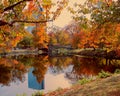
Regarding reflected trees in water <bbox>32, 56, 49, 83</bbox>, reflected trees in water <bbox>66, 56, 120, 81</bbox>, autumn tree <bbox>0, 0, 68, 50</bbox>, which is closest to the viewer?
autumn tree <bbox>0, 0, 68, 50</bbox>

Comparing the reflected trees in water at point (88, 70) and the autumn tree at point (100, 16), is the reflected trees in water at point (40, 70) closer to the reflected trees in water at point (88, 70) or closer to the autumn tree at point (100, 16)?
the reflected trees in water at point (88, 70)

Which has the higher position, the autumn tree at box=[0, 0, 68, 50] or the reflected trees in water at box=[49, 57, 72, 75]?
the autumn tree at box=[0, 0, 68, 50]

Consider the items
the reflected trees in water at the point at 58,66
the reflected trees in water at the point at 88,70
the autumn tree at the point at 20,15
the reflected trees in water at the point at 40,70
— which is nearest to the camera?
the autumn tree at the point at 20,15

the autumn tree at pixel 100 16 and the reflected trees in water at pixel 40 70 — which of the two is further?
the reflected trees in water at pixel 40 70

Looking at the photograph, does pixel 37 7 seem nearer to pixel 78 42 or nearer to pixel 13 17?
pixel 13 17

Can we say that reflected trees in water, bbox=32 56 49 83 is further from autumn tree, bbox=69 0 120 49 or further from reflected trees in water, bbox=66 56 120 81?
autumn tree, bbox=69 0 120 49

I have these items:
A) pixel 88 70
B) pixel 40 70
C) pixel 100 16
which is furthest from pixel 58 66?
pixel 100 16

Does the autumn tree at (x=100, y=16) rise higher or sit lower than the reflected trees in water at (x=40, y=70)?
higher

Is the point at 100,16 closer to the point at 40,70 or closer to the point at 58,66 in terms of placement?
the point at 40,70

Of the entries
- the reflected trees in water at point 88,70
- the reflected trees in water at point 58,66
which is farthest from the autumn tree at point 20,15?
the reflected trees in water at point 58,66

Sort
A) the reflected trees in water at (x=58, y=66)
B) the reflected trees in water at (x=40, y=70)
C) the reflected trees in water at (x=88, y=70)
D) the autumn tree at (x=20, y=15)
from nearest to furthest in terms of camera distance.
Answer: the autumn tree at (x=20, y=15) < the reflected trees in water at (x=88, y=70) < the reflected trees in water at (x=40, y=70) < the reflected trees in water at (x=58, y=66)

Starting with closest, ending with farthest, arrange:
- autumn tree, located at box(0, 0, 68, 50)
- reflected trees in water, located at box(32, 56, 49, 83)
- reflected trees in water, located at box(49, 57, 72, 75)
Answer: autumn tree, located at box(0, 0, 68, 50)
reflected trees in water, located at box(32, 56, 49, 83)
reflected trees in water, located at box(49, 57, 72, 75)

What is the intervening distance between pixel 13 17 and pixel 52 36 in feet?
223

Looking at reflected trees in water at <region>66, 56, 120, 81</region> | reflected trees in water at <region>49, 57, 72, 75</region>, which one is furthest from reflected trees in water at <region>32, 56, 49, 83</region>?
reflected trees in water at <region>66, 56, 120, 81</region>
